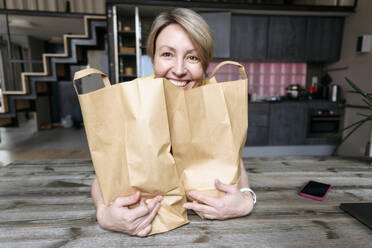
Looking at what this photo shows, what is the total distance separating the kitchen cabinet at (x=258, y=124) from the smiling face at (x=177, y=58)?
2.55 meters

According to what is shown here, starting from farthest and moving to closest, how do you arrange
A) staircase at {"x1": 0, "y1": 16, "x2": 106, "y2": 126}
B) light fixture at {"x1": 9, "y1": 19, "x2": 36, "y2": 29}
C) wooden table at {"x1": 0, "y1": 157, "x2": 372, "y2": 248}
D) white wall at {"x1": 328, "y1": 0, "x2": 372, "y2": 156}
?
light fixture at {"x1": 9, "y1": 19, "x2": 36, "y2": 29}, staircase at {"x1": 0, "y1": 16, "x2": 106, "y2": 126}, white wall at {"x1": 328, "y1": 0, "x2": 372, "y2": 156}, wooden table at {"x1": 0, "y1": 157, "x2": 372, "y2": 248}

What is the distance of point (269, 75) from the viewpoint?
3656 millimetres

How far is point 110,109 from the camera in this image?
481mm

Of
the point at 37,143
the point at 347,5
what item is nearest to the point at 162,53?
the point at 347,5

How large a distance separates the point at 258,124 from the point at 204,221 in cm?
281

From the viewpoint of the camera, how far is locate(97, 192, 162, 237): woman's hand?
18.8 inches

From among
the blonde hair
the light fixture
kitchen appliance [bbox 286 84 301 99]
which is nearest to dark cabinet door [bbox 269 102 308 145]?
kitchen appliance [bbox 286 84 301 99]

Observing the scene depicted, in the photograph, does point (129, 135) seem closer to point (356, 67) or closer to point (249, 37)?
point (249, 37)

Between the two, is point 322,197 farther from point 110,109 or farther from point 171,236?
point 110,109

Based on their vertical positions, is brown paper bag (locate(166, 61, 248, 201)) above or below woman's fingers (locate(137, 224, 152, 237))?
above

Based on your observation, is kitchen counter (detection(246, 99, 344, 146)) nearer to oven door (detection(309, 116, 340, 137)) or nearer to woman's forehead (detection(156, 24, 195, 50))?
oven door (detection(309, 116, 340, 137))

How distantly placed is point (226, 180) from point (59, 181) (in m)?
0.58

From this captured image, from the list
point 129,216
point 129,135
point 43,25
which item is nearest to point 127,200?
point 129,216

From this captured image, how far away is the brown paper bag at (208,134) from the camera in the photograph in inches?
21.0
